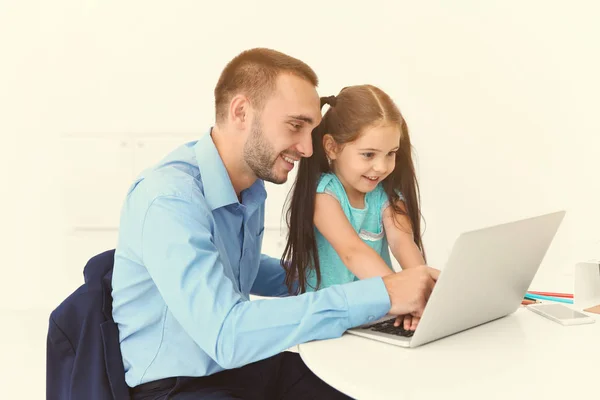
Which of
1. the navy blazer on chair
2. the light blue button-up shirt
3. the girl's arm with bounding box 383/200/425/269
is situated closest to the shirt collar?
the light blue button-up shirt

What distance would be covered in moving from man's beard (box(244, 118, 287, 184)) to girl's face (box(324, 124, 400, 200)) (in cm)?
39

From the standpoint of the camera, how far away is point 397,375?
110 cm

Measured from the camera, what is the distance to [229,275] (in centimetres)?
157

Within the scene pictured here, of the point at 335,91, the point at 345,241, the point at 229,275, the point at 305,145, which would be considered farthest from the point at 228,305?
the point at 335,91

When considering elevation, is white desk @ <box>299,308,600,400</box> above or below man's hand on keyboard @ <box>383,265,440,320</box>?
below

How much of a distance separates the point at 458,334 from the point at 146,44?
10.0 feet

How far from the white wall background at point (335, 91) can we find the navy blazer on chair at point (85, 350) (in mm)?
2505

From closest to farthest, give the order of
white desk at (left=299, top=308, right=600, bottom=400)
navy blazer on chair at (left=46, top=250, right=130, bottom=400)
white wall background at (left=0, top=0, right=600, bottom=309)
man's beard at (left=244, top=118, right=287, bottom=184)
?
1. white desk at (left=299, top=308, right=600, bottom=400)
2. navy blazer on chair at (left=46, top=250, right=130, bottom=400)
3. man's beard at (left=244, top=118, right=287, bottom=184)
4. white wall background at (left=0, top=0, right=600, bottom=309)

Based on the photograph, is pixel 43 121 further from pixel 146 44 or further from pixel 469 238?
pixel 469 238

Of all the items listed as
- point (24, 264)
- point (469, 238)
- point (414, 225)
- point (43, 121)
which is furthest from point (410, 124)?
point (469, 238)

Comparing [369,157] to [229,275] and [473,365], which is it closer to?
[229,275]

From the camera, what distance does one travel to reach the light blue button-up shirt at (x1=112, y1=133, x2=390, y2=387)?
4.16 feet

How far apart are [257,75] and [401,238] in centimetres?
70

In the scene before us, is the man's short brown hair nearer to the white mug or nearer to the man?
the man
